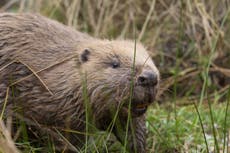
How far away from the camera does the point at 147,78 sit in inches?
136

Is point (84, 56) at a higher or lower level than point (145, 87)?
higher

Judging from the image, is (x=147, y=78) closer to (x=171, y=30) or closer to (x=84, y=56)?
(x=84, y=56)

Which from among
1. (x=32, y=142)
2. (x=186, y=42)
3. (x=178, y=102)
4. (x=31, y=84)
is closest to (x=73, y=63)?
(x=31, y=84)

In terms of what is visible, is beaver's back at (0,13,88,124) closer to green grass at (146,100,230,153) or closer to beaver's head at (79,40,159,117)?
beaver's head at (79,40,159,117)

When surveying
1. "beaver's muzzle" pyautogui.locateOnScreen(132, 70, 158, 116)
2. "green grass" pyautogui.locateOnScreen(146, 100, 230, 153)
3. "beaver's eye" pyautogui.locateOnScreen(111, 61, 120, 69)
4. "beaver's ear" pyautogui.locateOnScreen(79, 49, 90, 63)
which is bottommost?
"green grass" pyautogui.locateOnScreen(146, 100, 230, 153)

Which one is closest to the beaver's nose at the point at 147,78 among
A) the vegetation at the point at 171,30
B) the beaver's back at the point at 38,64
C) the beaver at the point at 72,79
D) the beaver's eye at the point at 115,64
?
the beaver at the point at 72,79

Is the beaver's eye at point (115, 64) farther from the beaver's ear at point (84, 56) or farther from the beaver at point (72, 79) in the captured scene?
the beaver's ear at point (84, 56)

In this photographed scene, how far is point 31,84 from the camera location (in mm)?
4055

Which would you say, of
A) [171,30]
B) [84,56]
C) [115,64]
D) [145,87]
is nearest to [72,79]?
[84,56]

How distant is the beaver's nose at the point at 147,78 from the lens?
345cm

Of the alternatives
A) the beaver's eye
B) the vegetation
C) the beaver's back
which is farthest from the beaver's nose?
the vegetation

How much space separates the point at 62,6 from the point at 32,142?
3.14m

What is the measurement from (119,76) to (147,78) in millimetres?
267

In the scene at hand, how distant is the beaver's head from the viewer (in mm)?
3482
